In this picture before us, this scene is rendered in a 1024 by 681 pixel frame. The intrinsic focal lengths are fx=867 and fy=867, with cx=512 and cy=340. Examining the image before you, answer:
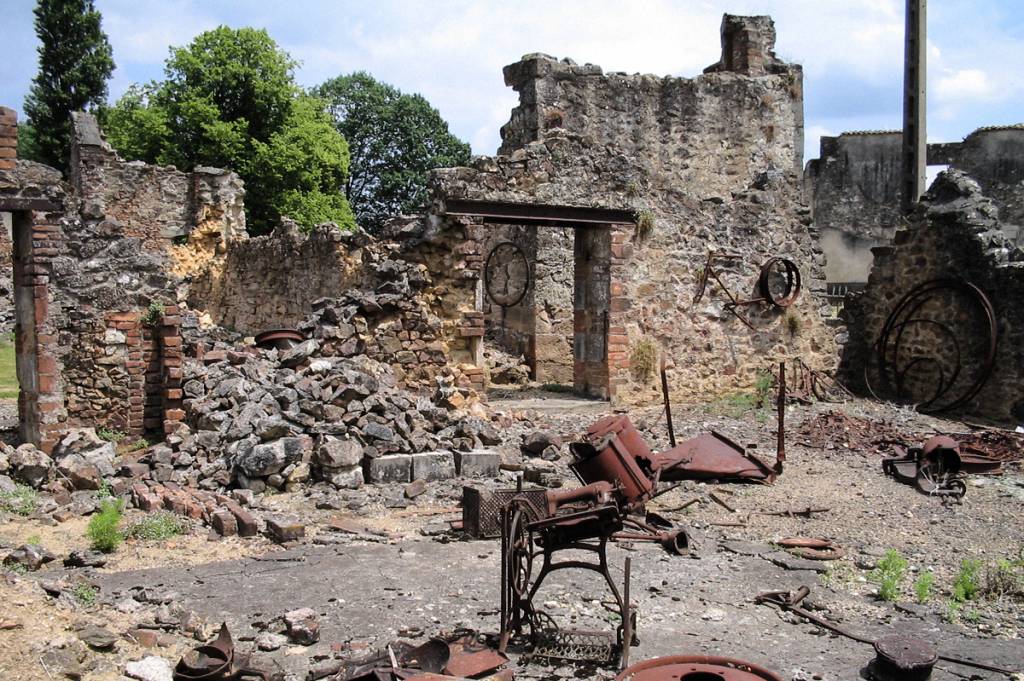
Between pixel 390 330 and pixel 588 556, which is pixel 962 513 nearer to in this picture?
pixel 588 556

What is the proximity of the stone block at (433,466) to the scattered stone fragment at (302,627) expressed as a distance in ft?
11.2

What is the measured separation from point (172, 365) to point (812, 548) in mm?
6835

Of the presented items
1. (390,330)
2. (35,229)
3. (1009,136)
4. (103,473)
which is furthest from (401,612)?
(1009,136)

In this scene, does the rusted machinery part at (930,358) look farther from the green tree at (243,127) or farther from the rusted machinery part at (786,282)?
the green tree at (243,127)

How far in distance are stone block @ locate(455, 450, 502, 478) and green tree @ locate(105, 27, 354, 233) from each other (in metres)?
19.9

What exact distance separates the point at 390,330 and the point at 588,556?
5229mm

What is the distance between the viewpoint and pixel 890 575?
18.8 feet

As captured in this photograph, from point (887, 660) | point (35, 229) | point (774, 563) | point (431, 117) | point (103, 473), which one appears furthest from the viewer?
point (431, 117)

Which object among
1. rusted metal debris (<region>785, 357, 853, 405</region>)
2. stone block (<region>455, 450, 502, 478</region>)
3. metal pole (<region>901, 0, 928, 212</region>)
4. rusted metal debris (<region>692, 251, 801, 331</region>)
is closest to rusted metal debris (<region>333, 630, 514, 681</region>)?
stone block (<region>455, 450, 502, 478</region>)

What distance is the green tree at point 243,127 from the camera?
2666cm

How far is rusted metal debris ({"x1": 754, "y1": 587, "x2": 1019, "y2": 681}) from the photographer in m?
4.55

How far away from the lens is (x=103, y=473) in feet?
26.7

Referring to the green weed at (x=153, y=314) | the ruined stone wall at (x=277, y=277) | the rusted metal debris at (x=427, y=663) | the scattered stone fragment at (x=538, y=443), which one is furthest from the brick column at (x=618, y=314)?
the rusted metal debris at (x=427, y=663)

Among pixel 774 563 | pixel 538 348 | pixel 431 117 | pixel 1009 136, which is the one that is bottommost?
pixel 774 563
